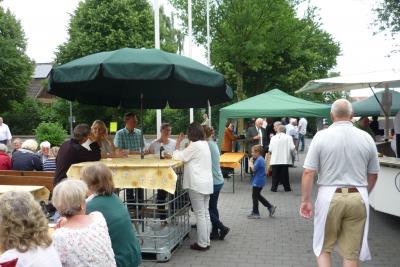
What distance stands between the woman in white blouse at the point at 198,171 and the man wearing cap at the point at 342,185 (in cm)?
197

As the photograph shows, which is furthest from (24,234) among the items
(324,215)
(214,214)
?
(214,214)

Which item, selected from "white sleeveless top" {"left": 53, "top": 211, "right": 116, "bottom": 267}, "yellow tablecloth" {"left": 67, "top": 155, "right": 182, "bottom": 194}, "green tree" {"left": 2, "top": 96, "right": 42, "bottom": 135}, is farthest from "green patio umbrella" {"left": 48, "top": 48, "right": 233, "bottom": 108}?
"green tree" {"left": 2, "top": 96, "right": 42, "bottom": 135}

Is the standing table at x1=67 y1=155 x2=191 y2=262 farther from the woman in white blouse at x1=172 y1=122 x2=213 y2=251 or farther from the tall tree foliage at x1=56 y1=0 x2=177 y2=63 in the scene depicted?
the tall tree foliage at x1=56 y1=0 x2=177 y2=63

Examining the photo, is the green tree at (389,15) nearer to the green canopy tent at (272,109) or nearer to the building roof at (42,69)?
the green canopy tent at (272,109)

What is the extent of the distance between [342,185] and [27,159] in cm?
594

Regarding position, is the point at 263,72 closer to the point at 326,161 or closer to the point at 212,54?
the point at 212,54

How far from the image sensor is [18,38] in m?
41.3

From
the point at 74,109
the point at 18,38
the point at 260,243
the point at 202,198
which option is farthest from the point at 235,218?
the point at 18,38

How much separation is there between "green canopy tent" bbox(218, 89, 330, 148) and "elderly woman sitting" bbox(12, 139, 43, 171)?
6087 millimetres

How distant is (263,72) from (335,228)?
3143cm

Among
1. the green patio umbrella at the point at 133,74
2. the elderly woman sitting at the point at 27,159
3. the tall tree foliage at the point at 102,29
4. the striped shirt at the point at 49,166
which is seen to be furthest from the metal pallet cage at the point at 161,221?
the tall tree foliage at the point at 102,29

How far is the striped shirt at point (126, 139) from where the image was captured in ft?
28.0

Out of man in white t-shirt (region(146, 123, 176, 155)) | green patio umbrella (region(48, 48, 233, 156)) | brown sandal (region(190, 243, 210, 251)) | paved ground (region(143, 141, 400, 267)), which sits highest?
green patio umbrella (region(48, 48, 233, 156))

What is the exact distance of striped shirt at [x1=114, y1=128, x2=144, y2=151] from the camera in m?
8.55
